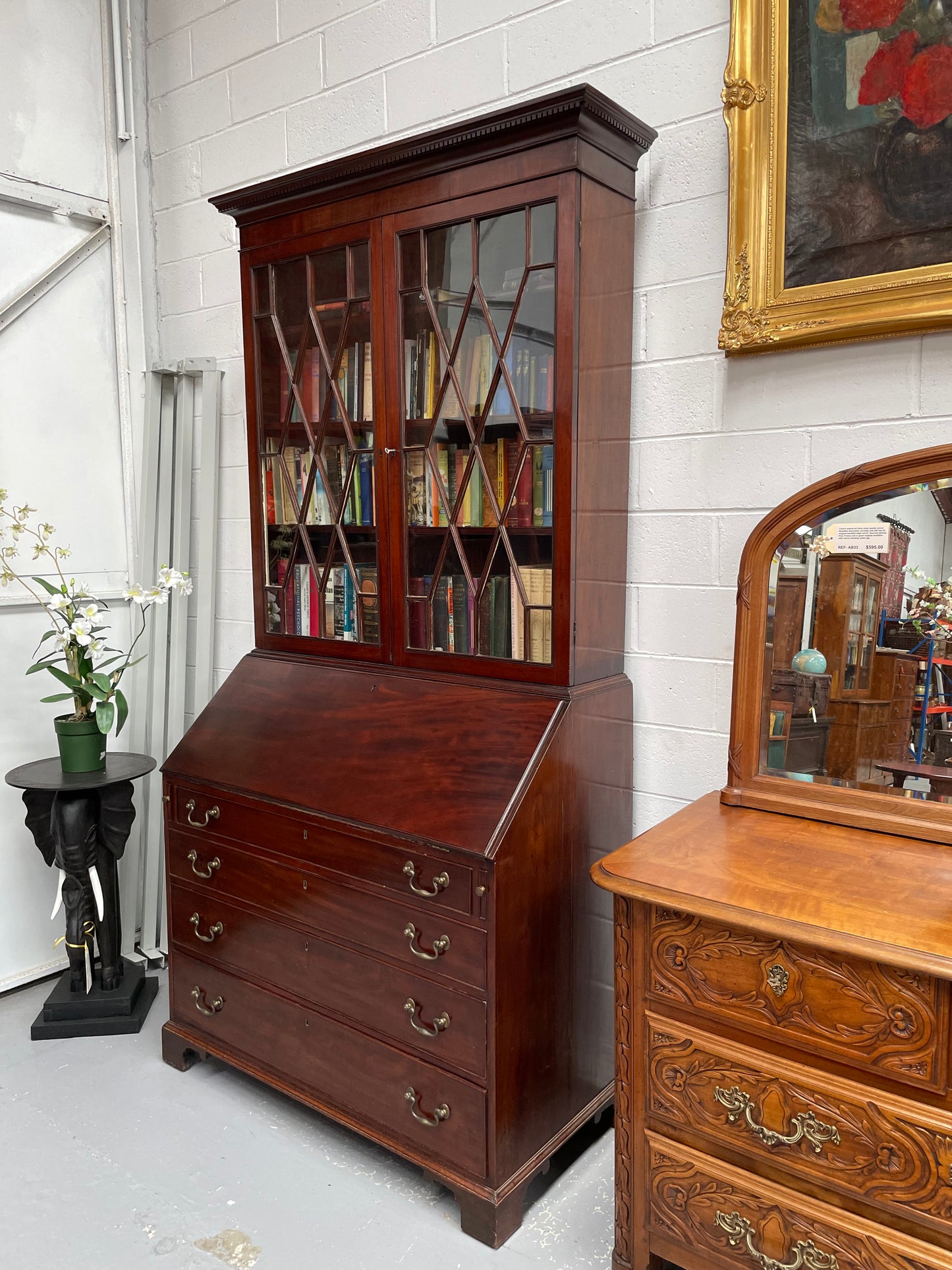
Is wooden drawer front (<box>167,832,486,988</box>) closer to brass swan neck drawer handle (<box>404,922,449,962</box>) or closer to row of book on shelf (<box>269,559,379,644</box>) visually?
brass swan neck drawer handle (<box>404,922,449,962</box>)

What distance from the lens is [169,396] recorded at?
9.64ft

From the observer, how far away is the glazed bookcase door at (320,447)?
2105 mm

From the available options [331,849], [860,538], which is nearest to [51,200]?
[331,849]

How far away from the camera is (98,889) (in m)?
2.49

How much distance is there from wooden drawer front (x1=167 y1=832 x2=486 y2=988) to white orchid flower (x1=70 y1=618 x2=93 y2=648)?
0.55 m

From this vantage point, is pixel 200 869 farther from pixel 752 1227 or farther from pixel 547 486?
pixel 752 1227

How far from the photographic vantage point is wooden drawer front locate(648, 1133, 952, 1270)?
4.32ft

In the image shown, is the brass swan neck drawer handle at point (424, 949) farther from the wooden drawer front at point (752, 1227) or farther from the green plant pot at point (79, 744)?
the green plant pot at point (79, 744)

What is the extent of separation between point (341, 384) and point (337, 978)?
1.32m

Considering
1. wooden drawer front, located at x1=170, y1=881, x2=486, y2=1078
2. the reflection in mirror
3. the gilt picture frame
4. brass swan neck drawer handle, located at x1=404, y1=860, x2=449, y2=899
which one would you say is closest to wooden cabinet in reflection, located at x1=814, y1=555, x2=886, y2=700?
the reflection in mirror

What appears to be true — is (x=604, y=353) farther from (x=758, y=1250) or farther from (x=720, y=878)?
(x=758, y=1250)

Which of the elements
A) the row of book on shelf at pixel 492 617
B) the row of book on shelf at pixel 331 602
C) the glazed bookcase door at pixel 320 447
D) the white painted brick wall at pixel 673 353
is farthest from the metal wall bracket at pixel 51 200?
the row of book on shelf at pixel 492 617

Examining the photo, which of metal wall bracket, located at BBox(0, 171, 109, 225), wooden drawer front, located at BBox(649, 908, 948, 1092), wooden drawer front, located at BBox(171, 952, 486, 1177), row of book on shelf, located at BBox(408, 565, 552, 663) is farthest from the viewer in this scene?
metal wall bracket, located at BBox(0, 171, 109, 225)

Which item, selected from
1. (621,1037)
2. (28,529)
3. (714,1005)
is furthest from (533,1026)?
(28,529)
